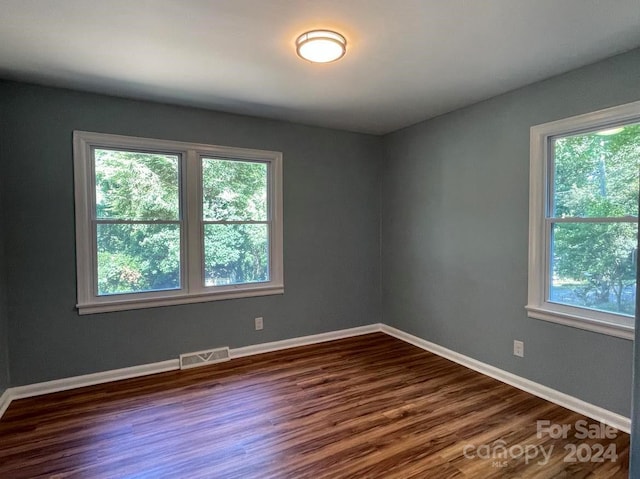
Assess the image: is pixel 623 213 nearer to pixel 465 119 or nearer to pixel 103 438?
pixel 465 119

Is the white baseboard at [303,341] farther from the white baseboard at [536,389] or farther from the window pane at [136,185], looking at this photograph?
the window pane at [136,185]

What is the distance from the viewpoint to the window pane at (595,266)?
92.1 inches

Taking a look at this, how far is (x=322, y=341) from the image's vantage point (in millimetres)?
4082

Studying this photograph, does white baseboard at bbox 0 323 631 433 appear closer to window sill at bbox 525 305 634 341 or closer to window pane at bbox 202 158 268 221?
window sill at bbox 525 305 634 341

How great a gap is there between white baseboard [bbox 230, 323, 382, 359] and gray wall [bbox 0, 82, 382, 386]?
0.07m

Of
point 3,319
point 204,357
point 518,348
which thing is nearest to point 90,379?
point 3,319

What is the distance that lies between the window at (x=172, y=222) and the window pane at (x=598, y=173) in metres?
2.57

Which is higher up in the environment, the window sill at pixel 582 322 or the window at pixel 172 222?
the window at pixel 172 222

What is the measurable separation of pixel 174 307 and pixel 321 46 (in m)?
2.59

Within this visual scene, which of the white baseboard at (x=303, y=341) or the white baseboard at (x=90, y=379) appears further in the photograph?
the white baseboard at (x=303, y=341)

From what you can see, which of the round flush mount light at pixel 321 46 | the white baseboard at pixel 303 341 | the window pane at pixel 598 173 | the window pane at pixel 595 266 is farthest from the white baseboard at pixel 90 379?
the window pane at pixel 598 173

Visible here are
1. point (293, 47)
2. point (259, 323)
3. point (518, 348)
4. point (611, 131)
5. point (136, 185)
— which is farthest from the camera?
point (259, 323)

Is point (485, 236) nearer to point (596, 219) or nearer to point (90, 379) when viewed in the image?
point (596, 219)

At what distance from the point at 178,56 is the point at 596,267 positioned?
10.7 feet
